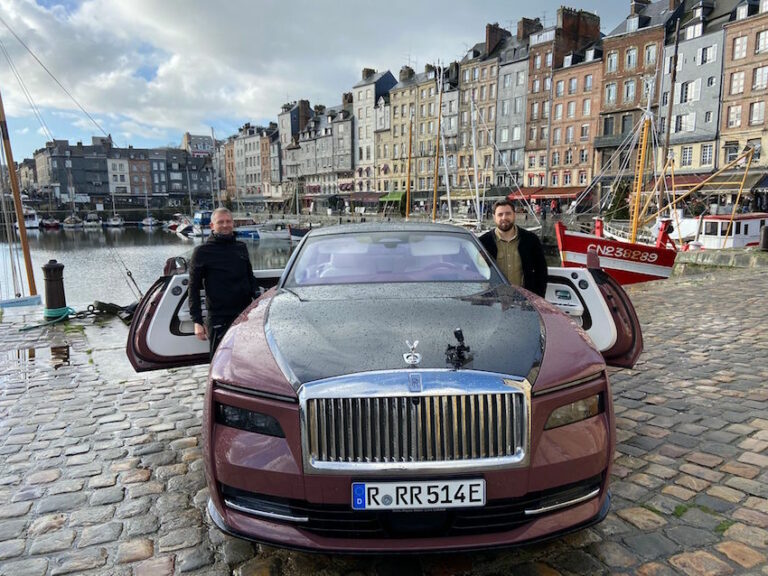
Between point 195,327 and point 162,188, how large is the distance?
158 meters

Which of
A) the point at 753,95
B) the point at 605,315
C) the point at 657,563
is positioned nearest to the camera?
the point at 657,563

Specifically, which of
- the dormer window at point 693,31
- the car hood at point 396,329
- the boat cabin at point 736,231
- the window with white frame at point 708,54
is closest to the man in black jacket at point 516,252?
the car hood at point 396,329

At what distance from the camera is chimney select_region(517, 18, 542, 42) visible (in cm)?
6431

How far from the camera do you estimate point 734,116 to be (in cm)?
4353

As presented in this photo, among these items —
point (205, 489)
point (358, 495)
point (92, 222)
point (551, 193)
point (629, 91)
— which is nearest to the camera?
point (358, 495)

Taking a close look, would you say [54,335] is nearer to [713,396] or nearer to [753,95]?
[713,396]

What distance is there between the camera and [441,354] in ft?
8.00

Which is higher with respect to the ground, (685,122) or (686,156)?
(685,122)

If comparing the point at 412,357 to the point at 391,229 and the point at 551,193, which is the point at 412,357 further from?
the point at 551,193

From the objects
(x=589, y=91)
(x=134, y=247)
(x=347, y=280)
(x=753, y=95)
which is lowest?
(x=134, y=247)

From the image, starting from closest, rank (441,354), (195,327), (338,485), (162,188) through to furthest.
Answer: (338,485) < (441,354) < (195,327) < (162,188)

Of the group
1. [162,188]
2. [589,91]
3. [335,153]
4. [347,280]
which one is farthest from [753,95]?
[162,188]

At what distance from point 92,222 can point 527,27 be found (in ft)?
317

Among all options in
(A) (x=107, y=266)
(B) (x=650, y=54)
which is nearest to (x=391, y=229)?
(A) (x=107, y=266)
